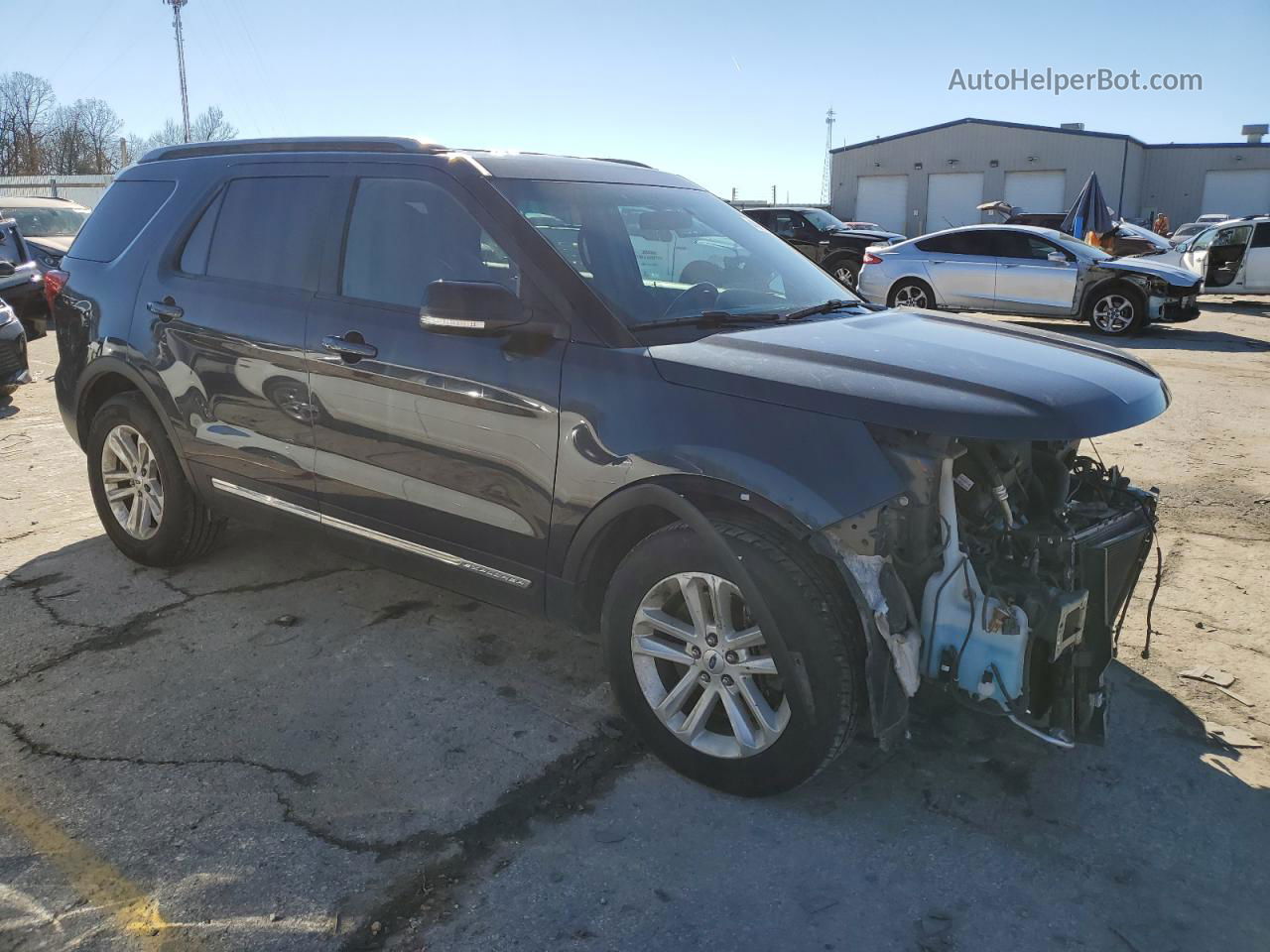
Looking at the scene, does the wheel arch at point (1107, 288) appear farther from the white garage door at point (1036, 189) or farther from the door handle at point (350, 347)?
the white garage door at point (1036, 189)

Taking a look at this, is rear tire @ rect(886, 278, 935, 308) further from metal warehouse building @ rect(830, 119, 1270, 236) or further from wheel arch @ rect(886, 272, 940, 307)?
metal warehouse building @ rect(830, 119, 1270, 236)

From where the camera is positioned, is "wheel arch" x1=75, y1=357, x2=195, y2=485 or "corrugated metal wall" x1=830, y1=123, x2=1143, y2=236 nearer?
"wheel arch" x1=75, y1=357, x2=195, y2=485

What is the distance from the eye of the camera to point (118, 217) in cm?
480

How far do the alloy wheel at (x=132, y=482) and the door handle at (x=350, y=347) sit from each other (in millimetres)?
1539

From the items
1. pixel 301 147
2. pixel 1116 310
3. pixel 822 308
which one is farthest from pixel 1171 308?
pixel 301 147

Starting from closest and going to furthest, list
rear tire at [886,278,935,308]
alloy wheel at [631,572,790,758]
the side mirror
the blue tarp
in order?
alloy wheel at [631,572,790,758] → the side mirror → rear tire at [886,278,935,308] → the blue tarp

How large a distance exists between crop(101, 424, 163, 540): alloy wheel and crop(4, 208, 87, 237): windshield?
42.3ft

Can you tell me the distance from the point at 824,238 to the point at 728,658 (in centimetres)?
1800

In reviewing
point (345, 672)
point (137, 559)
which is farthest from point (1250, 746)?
point (137, 559)

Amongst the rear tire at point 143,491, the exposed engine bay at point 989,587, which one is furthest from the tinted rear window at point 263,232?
the exposed engine bay at point 989,587

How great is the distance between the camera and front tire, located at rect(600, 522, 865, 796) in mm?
2738

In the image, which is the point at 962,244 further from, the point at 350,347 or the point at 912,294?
the point at 350,347

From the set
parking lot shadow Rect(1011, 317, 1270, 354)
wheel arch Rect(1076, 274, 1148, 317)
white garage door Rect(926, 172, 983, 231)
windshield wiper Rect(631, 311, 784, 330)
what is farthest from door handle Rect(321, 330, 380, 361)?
white garage door Rect(926, 172, 983, 231)

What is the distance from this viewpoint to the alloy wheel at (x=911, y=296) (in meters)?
15.3
